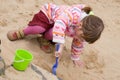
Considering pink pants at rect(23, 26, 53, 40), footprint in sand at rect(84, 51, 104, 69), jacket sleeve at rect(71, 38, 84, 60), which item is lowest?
footprint in sand at rect(84, 51, 104, 69)

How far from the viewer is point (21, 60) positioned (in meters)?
2.21

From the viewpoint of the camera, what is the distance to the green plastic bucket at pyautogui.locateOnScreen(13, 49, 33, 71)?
2.22 m

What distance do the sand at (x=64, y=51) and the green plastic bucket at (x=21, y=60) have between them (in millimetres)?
43

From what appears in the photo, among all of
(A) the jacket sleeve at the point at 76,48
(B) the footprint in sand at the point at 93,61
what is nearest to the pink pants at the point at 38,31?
(A) the jacket sleeve at the point at 76,48

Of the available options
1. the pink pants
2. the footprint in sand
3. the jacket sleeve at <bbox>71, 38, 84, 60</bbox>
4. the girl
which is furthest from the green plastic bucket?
the footprint in sand

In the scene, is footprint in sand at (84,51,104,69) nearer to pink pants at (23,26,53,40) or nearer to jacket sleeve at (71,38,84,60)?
jacket sleeve at (71,38,84,60)

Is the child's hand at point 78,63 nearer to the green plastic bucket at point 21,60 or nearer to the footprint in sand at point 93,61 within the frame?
the footprint in sand at point 93,61

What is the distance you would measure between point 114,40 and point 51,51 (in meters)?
0.83

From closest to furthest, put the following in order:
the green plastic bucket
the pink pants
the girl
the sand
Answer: the green plastic bucket < the girl < the sand < the pink pants

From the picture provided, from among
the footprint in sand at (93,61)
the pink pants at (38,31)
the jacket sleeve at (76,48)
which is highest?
the pink pants at (38,31)

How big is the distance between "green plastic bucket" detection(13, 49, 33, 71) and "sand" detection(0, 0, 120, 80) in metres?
0.04

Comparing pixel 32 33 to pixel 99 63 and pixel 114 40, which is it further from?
pixel 114 40

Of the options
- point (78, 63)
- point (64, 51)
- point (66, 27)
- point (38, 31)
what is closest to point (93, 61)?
point (78, 63)

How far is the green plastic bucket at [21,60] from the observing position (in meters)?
2.22
